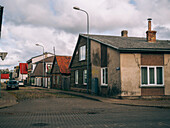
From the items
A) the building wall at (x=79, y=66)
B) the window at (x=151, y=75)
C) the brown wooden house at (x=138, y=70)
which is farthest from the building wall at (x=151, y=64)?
the building wall at (x=79, y=66)

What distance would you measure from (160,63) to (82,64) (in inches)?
410

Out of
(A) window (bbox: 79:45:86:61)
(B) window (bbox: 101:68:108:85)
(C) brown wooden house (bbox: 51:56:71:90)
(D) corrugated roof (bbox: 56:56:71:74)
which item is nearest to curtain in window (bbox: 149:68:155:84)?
(B) window (bbox: 101:68:108:85)

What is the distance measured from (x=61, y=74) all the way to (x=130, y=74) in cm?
2024

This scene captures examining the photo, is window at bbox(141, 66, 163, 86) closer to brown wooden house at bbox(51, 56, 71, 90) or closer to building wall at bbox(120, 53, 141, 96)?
building wall at bbox(120, 53, 141, 96)

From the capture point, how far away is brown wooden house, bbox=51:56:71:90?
34.2 m

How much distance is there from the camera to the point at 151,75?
17969mm

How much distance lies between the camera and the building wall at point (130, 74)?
57.5ft

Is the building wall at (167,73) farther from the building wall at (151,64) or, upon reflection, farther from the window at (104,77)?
the window at (104,77)

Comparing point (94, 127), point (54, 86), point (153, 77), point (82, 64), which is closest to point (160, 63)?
point (153, 77)

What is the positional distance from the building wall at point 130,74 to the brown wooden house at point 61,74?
1614 cm

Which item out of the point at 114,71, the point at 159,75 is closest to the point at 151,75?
the point at 159,75

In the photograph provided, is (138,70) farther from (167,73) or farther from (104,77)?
(104,77)

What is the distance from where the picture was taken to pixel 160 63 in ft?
59.1

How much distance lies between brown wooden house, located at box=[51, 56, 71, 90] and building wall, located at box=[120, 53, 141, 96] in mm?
16139
